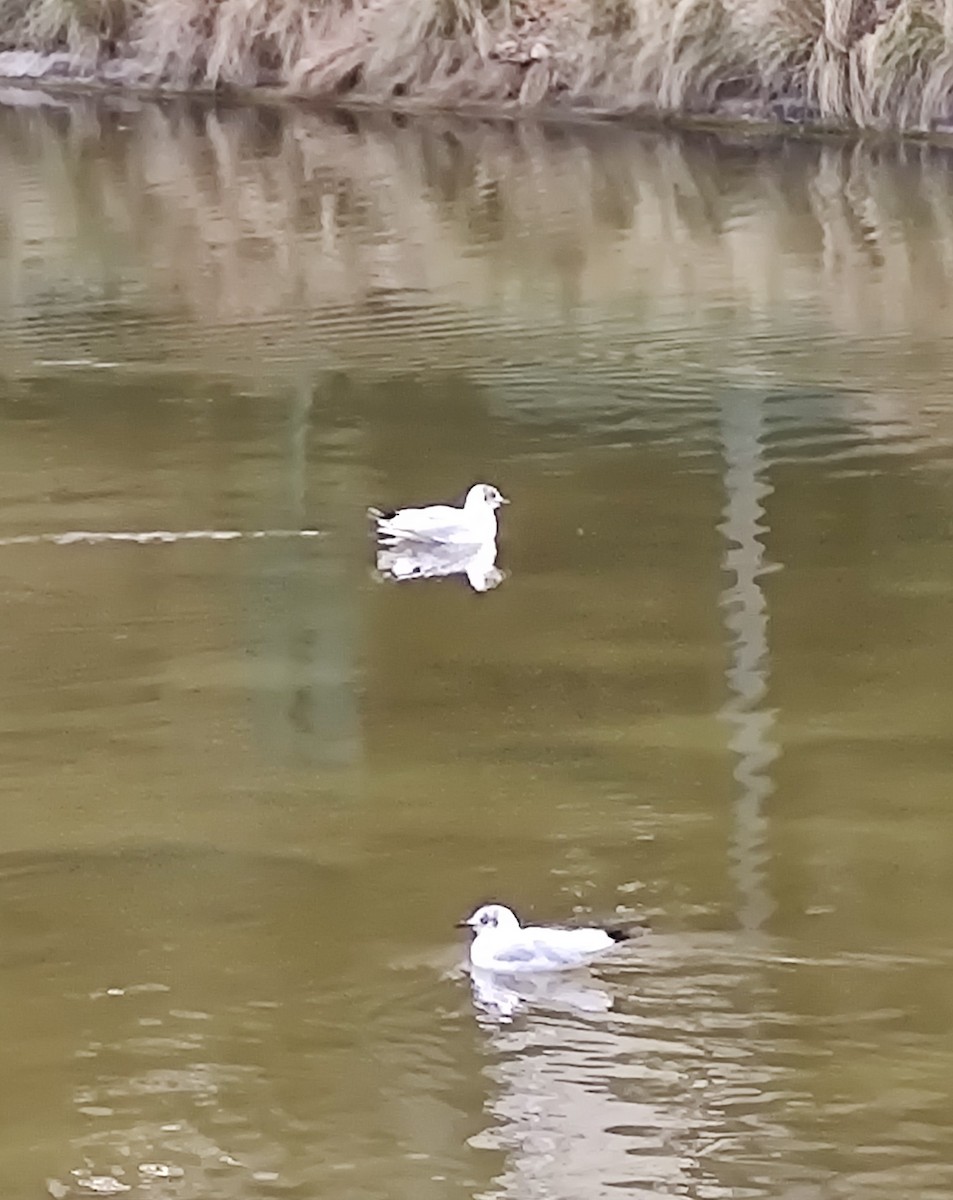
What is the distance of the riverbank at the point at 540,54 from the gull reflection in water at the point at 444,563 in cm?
1044

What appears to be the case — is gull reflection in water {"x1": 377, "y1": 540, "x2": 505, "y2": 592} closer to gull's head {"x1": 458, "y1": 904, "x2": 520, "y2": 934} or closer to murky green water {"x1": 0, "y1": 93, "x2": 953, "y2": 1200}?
murky green water {"x1": 0, "y1": 93, "x2": 953, "y2": 1200}

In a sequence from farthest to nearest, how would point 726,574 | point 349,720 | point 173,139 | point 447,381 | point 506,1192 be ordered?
1. point 173,139
2. point 447,381
3. point 726,574
4. point 349,720
5. point 506,1192

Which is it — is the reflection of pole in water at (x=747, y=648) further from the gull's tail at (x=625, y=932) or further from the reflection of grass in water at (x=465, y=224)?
the reflection of grass in water at (x=465, y=224)

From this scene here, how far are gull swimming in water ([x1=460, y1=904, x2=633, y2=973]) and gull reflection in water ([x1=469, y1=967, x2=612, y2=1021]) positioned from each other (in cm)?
2

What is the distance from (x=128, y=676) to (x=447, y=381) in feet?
12.2

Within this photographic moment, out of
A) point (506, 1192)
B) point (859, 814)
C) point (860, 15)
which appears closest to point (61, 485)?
point (859, 814)

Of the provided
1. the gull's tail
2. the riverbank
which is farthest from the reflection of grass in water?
the gull's tail

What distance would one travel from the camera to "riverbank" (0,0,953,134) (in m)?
17.9

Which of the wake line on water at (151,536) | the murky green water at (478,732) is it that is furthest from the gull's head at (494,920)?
the wake line on water at (151,536)

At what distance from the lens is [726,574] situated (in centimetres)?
796

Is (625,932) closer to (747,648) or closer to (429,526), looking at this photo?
(747,648)

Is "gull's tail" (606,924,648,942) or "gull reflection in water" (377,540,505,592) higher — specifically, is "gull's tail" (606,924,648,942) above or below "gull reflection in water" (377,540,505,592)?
below

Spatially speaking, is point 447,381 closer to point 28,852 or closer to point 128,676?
point 128,676

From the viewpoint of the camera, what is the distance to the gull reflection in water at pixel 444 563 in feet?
26.4
